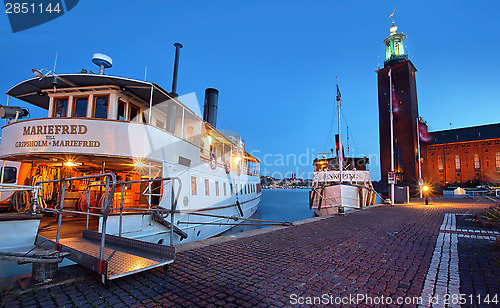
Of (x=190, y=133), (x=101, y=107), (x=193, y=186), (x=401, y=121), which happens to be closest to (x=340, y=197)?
(x=190, y=133)

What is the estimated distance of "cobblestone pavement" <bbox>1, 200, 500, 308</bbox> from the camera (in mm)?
3225

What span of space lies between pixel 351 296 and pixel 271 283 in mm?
1158

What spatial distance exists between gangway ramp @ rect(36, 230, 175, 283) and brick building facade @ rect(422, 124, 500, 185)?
82478 mm

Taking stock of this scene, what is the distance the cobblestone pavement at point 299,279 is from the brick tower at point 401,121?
61.5 m

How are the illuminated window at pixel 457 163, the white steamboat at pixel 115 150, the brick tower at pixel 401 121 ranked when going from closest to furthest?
the white steamboat at pixel 115 150
the brick tower at pixel 401 121
the illuminated window at pixel 457 163

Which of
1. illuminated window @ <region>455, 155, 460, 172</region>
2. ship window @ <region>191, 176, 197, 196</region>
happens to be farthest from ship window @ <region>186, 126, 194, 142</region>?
illuminated window @ <region>455, 155, 460, 172</region>

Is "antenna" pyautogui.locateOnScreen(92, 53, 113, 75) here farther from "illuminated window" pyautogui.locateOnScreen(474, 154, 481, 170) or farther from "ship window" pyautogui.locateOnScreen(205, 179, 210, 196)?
"illuminated window" pyautogui.locateOnScreen(474, 154, 481, 170)

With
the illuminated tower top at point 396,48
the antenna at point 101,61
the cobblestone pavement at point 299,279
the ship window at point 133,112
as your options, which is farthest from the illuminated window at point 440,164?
the antenna at point 101,61

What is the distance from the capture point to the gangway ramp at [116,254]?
348cm

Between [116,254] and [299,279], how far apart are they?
3146 millimetres

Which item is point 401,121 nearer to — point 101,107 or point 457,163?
point 457,163

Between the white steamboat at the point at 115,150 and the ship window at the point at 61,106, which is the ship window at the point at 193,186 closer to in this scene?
the white steamboat at the point at 115,150

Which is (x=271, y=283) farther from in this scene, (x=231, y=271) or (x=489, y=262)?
(x=489, y=262)

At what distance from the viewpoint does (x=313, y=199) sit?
26578 millimetres
